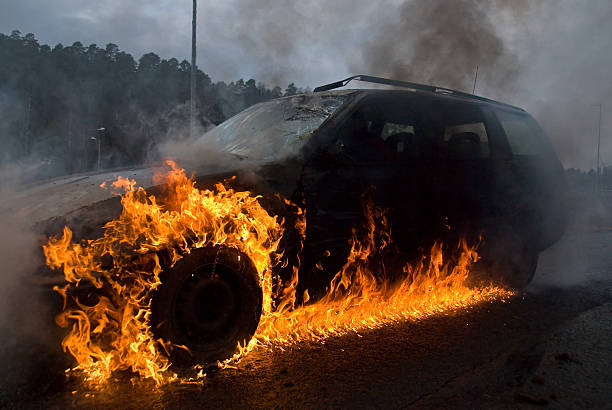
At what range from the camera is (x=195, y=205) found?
2.46 m

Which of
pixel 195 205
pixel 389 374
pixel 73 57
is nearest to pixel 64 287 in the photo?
pixel 195 205

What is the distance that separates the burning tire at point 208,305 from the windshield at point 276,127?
88 centimetres

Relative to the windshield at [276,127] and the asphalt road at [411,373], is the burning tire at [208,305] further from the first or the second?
the windshield at [276,127]

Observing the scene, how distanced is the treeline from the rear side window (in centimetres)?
234

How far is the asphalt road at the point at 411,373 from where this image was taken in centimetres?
219

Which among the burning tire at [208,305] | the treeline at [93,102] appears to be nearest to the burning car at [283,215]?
the burning tire at [208,305]

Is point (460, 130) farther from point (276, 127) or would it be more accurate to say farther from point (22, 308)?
point (22, 308)

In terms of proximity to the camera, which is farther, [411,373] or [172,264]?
[411,373]

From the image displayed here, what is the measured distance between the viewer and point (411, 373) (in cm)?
259

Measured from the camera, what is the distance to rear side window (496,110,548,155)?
14.7ft

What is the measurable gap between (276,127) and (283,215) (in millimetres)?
978

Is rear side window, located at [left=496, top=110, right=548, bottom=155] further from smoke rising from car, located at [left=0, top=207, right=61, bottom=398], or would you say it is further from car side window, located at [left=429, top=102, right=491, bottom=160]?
smoke rising from car, located at [left=0, top=207, right=61, bottom=398]

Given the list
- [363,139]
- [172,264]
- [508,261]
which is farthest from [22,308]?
[508,261]

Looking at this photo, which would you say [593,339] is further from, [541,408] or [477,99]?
[477,99]
